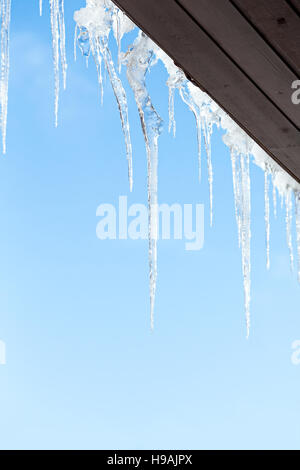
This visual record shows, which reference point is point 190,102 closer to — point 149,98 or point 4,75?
point 149,98

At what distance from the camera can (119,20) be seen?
1517mm

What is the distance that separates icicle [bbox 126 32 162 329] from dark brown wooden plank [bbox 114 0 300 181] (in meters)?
0.19

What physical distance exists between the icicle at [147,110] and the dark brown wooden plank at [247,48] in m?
0.26

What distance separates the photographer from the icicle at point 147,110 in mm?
1517

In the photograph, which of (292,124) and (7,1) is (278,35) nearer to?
(292,124)

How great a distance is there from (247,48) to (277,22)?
0.08 meters

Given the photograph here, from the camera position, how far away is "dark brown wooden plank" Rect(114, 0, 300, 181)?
1.14 metres

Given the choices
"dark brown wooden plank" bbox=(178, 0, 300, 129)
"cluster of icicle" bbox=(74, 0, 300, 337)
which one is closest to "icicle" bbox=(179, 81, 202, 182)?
"cluster of icicle" bbox=(74, 0, 300, 337)

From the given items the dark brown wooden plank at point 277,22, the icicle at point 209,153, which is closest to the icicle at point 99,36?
the icicle at point 209,153

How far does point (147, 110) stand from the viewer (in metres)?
1.85

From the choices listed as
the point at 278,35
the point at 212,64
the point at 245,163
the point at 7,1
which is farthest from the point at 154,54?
the point at 245,163

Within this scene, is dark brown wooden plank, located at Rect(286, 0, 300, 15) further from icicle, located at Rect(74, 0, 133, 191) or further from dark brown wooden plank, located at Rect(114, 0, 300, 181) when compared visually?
icicle, located at Rect(74, 0, 133, 191)

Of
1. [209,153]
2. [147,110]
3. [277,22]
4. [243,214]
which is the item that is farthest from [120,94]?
[277,22]
